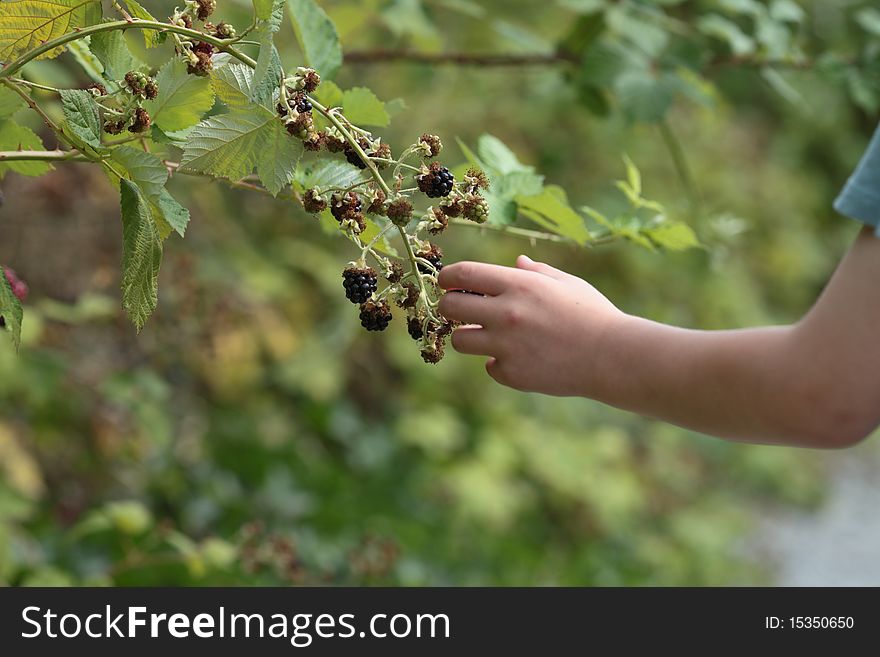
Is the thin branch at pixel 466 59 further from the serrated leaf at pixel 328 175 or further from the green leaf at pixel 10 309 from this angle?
the green leaf at pixel 10 309

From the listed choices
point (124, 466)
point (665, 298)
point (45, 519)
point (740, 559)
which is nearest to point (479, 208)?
point (45, 519)

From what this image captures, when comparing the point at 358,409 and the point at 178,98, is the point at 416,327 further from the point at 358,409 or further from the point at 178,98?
the point at 358,409

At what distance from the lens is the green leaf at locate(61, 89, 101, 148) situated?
0.67 m

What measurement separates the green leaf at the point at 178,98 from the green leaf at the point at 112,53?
0.05 meters

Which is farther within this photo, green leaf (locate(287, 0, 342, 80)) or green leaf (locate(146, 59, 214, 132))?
green leaf (locate(287, 0, 342, 80))

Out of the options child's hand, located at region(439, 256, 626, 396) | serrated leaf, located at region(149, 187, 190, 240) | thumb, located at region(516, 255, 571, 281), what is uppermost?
serrated leaf, located at region(149, 187, 190, 240)

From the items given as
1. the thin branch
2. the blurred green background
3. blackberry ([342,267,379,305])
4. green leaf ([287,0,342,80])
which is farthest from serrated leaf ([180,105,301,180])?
the thin branch

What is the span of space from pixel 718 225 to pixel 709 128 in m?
3.15

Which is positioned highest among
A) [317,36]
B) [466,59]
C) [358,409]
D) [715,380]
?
[358,409]

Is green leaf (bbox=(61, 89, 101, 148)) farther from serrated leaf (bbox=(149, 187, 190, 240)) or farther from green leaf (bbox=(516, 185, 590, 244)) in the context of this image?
green leaf (bbox=(516, 185, 590, 244))

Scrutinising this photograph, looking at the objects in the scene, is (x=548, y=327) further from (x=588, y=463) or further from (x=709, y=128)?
(x=709, y=128)

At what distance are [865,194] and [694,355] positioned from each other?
146mm

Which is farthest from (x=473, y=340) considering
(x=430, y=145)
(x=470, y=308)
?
(x=430, y=145)

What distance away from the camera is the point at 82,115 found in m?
0.69
